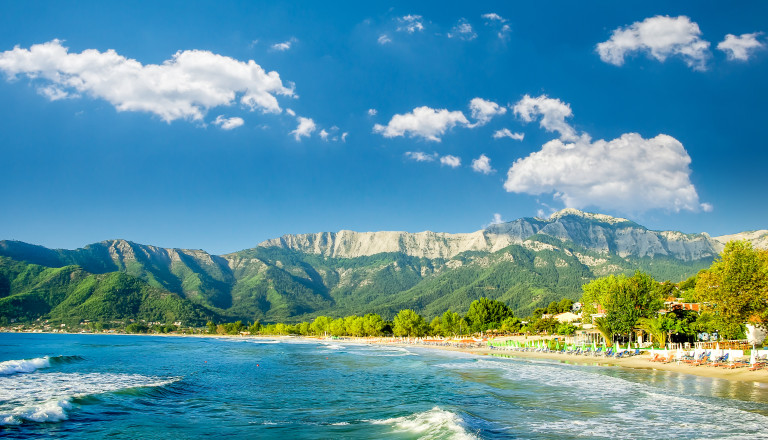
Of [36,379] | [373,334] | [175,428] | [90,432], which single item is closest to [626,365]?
[175,428]

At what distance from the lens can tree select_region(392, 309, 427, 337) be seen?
15425 cm

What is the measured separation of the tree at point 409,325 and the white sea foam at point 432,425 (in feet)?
431

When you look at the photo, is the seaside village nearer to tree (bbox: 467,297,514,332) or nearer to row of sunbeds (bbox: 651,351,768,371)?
row of sunbeds (bbox: 651,351,768,371)

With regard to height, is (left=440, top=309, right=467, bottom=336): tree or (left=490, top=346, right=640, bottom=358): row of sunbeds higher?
(left=490, top=346, right=640, bottom=358): row of sunbeds

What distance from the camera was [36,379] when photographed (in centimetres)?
4084

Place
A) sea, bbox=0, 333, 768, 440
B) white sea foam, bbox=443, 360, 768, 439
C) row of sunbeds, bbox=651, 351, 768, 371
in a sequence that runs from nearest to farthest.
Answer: white sea foam, bbox=443, 360, 768, 439 < sea, bbox=0, 333, 768, 440 < row of sunbeds, bbox=651, 351, 768, 371

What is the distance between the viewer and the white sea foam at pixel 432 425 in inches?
770

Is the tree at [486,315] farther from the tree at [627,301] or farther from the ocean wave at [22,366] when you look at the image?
the ocean wave at [22,366]

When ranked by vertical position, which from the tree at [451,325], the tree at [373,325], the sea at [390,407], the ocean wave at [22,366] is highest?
the sea at [390,407]

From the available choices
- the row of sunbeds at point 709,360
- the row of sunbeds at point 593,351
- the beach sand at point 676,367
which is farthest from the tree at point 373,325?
the row of sunbeds at point 709,360

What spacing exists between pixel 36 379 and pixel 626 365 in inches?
2330

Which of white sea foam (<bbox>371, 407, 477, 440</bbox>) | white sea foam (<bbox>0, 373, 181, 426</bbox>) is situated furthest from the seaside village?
white sea foam (<bbox>0, 373, 181, 426</bbox>)

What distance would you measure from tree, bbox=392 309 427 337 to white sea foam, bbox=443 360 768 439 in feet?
400

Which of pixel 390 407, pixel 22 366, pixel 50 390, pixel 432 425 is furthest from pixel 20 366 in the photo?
pixel 432 425
